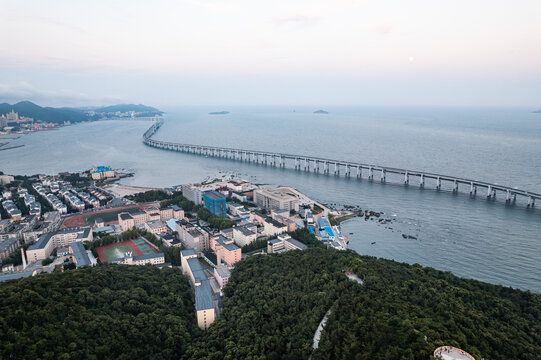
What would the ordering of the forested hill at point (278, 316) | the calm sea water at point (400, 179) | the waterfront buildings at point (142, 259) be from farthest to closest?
the calm sea water at point (400, 179)
the waterfront buildings at point (142, 259)
the forested hill at point (278, 316)

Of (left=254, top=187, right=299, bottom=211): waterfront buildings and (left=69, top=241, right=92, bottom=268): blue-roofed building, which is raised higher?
(left=254, top=187, right=299, bottom=211): waterfront buildings

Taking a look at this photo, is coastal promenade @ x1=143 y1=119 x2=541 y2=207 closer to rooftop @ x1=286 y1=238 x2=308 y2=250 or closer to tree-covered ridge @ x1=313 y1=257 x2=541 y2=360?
tree-covered ridge @ x1=313 y1=257 x2=541 y2=360

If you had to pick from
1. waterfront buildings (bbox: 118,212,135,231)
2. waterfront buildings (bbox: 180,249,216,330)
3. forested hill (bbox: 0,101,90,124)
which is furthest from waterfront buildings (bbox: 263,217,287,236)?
forested hill (bbox: 0,101,90,124)

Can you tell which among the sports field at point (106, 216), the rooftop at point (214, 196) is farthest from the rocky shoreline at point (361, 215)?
the sports field at point (106, 216)

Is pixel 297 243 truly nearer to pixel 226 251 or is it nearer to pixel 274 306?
pixel 226 251

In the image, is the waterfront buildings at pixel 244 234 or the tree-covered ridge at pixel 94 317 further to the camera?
the waterfront buildings at pixel 244 234

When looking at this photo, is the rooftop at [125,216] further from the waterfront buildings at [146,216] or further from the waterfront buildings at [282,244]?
the waterfront buildings at [282,244]

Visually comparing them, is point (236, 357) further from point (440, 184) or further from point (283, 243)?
point (440, 184)

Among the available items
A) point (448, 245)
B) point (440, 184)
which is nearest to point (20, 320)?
point (448, 245)
